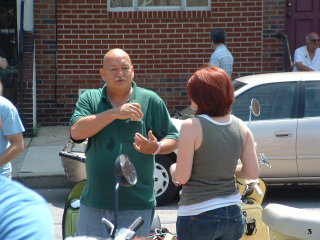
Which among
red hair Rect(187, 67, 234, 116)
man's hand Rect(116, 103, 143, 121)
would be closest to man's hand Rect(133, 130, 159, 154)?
man's hand Rect(116, 103, 143, 121)

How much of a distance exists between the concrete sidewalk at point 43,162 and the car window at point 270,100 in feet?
8.39

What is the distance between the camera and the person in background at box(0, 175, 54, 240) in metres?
2.23

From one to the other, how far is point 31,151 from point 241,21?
4.13m

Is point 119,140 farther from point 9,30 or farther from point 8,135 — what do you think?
point 9,30

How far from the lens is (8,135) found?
562 centimetres

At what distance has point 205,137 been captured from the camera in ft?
14.4

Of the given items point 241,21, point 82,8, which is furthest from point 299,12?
point 82,8

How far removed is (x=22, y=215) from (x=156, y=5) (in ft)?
36.9

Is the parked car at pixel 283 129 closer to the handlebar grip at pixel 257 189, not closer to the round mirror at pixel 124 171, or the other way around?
the handlebar grip at pixel 257 189

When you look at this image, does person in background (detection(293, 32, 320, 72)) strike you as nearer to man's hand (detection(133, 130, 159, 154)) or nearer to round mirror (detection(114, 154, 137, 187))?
man's hand (detection(133, 130, 159, 154))

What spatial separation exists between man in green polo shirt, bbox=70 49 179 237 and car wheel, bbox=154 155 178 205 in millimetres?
4020

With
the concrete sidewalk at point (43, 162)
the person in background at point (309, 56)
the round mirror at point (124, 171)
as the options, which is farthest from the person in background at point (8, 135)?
the person in background at point (309, 56)

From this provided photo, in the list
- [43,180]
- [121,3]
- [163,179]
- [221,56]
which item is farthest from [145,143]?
[121,3]

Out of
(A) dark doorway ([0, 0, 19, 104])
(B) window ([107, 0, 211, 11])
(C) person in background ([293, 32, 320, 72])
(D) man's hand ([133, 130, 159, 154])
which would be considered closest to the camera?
(D) man's hand ([133, 130, 159, 154])
